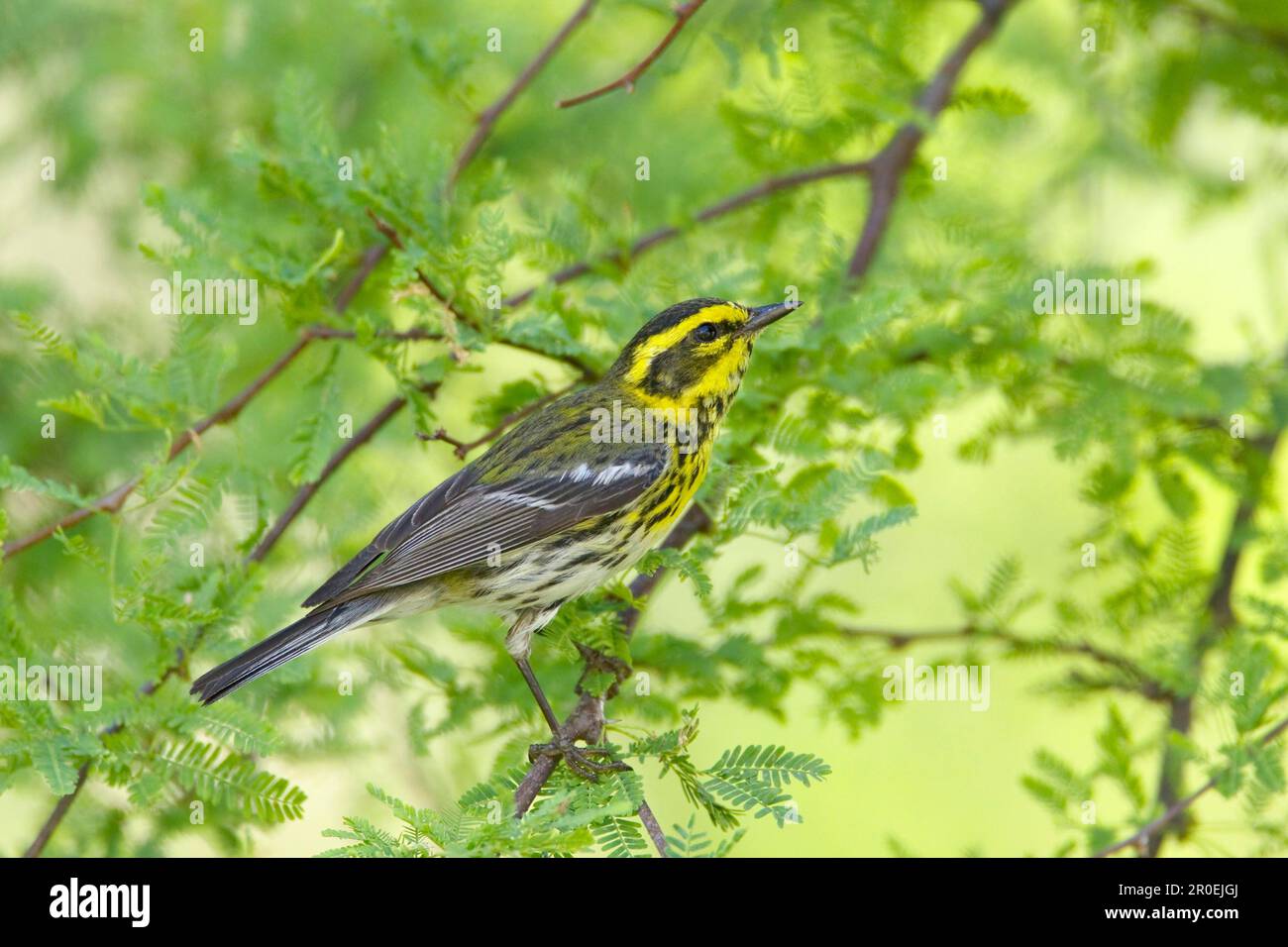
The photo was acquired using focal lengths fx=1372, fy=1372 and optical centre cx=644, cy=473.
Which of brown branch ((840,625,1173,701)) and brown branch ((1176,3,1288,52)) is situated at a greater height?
brown branch ((1176,3,1288,52))

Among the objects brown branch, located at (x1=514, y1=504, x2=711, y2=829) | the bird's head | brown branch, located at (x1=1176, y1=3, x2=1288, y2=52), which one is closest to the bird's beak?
the bird's head

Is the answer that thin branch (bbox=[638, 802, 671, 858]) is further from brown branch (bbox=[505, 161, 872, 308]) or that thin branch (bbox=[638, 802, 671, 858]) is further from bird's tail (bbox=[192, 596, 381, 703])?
brown branch (bbox=[505, 161, 872, 308])

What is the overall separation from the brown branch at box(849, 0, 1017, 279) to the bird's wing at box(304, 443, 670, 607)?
125 cm

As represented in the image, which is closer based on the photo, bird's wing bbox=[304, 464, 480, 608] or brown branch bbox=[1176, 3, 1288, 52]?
bird's wing bbox=[304, 464, 480, 608]

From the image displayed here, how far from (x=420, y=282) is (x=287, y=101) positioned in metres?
0.94

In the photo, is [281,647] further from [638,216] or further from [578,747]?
[638,216]

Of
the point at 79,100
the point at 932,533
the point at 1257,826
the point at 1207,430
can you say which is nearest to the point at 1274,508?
the point at 1207,430

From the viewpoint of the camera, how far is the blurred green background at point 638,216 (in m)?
4.95

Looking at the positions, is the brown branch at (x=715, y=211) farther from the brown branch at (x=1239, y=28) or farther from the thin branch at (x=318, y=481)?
the brown branch at (x=1239, y=28)

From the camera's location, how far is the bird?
449 cm

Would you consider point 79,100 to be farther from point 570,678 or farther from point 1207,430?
point 1207,430

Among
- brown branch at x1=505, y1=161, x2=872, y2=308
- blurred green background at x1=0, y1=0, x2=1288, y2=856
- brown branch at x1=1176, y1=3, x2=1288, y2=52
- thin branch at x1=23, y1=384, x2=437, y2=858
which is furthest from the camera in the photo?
brown branch at x1=1176, y1=3, x2=1288, y2=52

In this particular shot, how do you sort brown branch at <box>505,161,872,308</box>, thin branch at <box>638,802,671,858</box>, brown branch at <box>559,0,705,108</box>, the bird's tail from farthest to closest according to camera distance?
brown branch at <box>505,161,872,308</box>
brown branch at <box>559,0,705,108</box>
the bird's tail
thin branch at <box>638,802,671,858</box>

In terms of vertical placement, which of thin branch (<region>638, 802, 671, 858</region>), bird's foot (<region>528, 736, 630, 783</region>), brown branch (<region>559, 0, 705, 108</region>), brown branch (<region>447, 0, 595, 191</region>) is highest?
A: brown branch (<region>447, 0, 595, 191</region>)
